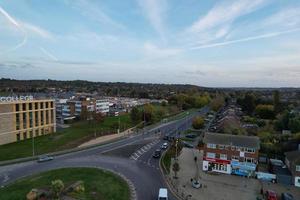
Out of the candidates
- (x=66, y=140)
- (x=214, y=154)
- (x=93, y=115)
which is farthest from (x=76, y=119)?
(x=214, y=154)

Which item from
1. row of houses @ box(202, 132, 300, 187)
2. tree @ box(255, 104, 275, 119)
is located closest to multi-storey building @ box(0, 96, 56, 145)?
row of houses @ box(202, 132, 300, 187)

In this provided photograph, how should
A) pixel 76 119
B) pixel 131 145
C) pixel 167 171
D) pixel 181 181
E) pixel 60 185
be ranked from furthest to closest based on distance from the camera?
pixel 76 119 → pixel 131 145 → pixel 167 171 → pixel 181 181 → pixel 60 185

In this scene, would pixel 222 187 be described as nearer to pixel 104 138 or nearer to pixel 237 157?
pixel 237 157

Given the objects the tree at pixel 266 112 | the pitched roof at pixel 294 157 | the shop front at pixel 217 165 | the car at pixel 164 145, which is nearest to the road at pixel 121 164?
the car at pixel 164 145

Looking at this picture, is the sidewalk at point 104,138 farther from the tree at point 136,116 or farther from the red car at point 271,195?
the red car at point 271,195

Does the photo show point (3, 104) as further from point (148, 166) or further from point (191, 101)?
point (191, 101)

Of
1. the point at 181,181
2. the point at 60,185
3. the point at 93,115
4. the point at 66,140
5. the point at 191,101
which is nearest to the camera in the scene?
the point at 60,185

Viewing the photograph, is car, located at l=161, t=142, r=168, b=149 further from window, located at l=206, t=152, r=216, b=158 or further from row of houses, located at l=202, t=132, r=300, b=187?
window, located at l=206, t=152, r=216, b=158
